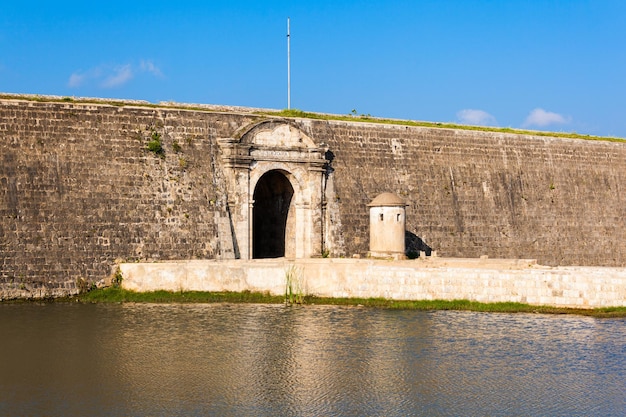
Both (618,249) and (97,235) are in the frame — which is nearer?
(97,235)

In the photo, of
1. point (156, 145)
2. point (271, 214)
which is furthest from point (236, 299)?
point (271, 214)

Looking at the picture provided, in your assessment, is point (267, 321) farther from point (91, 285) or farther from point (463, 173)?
point (463, 173)

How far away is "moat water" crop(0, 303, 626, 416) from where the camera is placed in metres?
10.1

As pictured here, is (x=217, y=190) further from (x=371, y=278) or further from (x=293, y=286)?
(x=371, y=278)

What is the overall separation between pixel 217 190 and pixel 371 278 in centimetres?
534

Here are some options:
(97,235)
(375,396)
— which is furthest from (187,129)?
(375,396)

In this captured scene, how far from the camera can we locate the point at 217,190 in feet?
69.7

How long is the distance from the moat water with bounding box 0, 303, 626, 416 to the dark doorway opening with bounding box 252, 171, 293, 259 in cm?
725

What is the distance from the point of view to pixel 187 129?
21391mm

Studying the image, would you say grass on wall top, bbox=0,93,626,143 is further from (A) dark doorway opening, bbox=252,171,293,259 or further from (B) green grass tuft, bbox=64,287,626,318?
(B) green grass tuft, bbox=64,287,626,318

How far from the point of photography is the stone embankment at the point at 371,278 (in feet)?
55.2

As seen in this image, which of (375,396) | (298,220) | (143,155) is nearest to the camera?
(375,396)

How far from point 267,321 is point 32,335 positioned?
170 inches

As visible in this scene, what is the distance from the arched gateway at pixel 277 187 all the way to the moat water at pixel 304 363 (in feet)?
16.2
